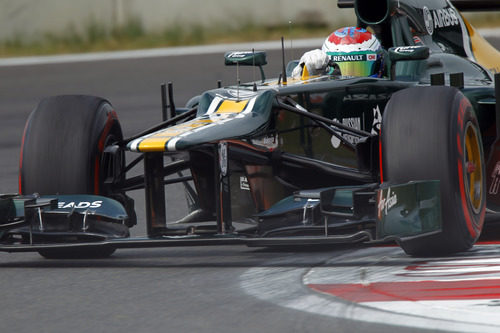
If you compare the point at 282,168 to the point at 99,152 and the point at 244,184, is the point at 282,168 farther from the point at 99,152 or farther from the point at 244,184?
the point at 99,152

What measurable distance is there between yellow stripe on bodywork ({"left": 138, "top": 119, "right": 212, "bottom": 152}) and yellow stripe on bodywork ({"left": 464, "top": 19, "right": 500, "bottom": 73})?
326cm

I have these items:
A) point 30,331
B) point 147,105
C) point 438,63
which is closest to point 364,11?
point 438,63

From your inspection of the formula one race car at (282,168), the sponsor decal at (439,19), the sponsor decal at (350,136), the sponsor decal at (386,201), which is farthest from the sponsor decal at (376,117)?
the sponsor decal at (439,19)

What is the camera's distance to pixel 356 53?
7566 millimetres

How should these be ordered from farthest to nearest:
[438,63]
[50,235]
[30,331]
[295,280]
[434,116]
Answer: [438,63] < [50,235] < [434,116] < [295,280] < [30,331]

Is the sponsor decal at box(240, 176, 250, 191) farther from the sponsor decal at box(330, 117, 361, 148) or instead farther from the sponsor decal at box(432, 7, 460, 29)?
the sponsor decal at box(432, 7, 460, 29)

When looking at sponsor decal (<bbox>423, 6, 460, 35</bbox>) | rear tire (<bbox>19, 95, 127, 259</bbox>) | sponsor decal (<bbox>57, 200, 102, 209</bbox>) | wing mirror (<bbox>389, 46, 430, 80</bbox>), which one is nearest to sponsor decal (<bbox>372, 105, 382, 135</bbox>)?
wing mirror (<bbox>389, 46, 430, 80</bbox>)

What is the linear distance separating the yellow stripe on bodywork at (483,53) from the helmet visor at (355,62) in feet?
5.00

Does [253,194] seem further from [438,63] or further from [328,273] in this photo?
[438,63]

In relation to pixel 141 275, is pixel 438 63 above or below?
above

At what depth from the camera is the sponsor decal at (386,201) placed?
5703 millimetres

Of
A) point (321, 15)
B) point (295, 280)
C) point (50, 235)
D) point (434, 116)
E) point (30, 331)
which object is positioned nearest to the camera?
point (30, 331)

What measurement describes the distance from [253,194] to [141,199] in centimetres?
315

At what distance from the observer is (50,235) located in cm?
625
